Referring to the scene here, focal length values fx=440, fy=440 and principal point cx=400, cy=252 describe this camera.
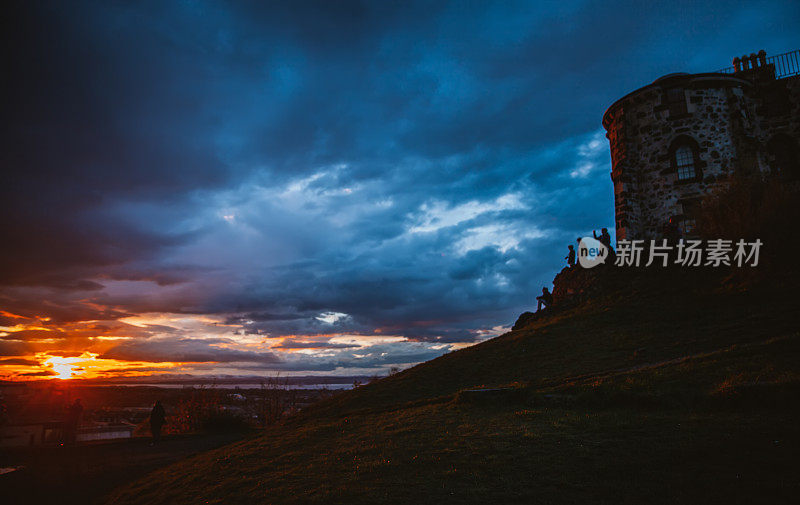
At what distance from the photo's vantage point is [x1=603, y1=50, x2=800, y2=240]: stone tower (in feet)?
96.0

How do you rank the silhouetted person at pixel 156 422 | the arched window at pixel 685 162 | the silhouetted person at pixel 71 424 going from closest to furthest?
the silhouetted person at pixel 156 422
the silhouetted person at pixel 71 424
the arched window at pixel 685 162

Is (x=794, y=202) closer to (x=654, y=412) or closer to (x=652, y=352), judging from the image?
(x=652, y=352)

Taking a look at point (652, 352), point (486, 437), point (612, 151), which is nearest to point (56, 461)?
point (486, 437)

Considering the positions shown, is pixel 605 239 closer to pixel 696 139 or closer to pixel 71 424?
pixel 696 139

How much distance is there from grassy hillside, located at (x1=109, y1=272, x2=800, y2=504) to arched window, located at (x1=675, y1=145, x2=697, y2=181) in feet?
43.6

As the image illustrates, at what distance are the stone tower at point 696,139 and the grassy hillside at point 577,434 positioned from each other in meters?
12.5

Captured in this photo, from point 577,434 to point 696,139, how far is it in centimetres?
2883

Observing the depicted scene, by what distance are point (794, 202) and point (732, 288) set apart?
472cm

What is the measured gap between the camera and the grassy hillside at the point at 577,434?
21.0 ft

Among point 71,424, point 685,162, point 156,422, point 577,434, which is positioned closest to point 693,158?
point 685,162

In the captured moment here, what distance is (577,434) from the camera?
868 cm
